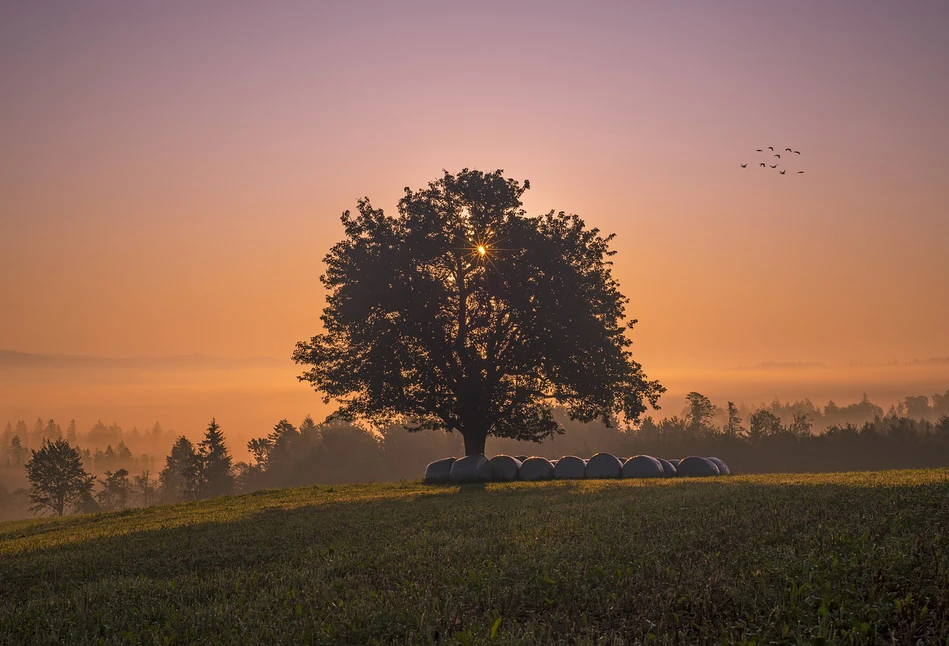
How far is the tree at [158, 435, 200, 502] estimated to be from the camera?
140 metres

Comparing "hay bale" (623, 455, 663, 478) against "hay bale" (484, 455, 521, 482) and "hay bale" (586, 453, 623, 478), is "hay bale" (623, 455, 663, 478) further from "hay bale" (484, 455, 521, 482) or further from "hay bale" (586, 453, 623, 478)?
"hay bale" (484, 455, 521, 482)

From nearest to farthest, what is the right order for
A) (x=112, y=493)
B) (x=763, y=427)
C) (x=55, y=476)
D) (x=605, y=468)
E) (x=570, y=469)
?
1. (x=605, y=468)
2. (x=570, y=469)
3. (x=763, y=427)
4. (x=55, y=476)
5. (x=112, y=493)

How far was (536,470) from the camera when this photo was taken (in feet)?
143

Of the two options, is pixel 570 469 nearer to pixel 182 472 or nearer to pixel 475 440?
pixel 475 440

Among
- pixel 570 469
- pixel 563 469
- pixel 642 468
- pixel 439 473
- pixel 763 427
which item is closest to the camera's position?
pixel 642 468

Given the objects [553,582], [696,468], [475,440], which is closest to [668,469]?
[696,468]

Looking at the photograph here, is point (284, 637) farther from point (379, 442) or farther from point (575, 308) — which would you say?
point (379, 442)

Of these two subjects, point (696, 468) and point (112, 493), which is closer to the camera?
point (696, 468)

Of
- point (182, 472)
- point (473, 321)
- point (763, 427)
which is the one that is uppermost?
point (473, 321)

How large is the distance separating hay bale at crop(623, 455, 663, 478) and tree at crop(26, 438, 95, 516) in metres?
115

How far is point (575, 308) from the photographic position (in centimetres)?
4316

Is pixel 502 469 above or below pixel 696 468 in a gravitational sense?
above

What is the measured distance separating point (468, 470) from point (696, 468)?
14.7 metres

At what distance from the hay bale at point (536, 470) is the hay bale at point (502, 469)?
390 millimetres
